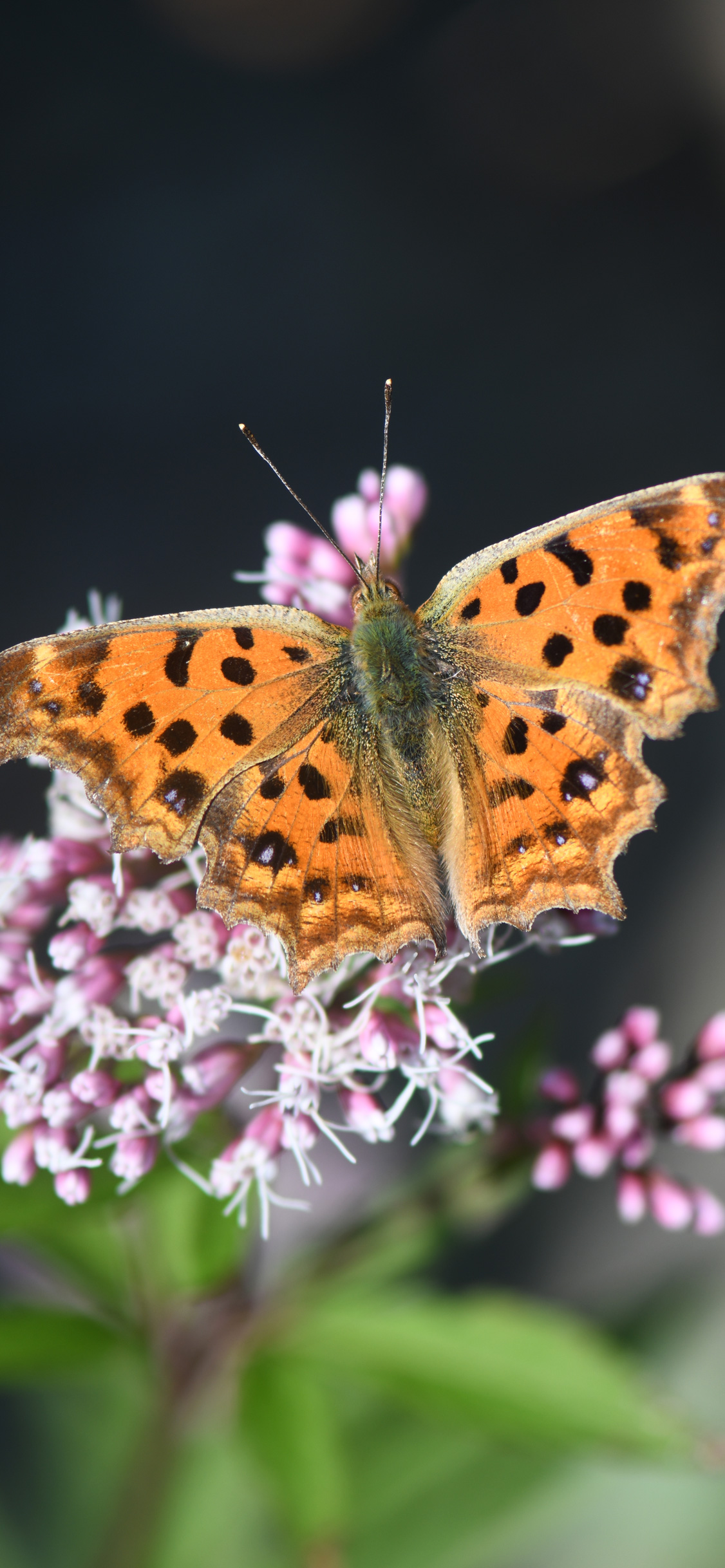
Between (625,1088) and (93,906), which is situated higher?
(93,906)

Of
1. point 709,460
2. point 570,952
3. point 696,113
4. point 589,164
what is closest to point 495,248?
point 589,164

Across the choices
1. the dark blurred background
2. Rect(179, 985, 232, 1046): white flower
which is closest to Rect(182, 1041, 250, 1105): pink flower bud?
Rect(179, 985, 232, 1046): white flower

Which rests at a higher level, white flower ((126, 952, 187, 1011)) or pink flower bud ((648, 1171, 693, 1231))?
white flower ((126, 952, 187, 1011))

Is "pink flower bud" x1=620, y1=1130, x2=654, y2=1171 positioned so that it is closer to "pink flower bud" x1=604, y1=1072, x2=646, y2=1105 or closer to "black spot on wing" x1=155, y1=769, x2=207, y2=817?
"pink flower bud" x1=604, y1=1072, x2=646, y2=1105

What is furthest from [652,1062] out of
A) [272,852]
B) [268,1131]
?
[272,852]

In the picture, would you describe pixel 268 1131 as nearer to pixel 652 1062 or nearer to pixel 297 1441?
pixel 297 1441

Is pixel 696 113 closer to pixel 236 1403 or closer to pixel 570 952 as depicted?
pixel 570 952

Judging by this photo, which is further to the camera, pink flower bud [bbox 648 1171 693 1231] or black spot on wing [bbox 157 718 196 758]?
pink flower bud [bbox 648 1171 693 1231]
